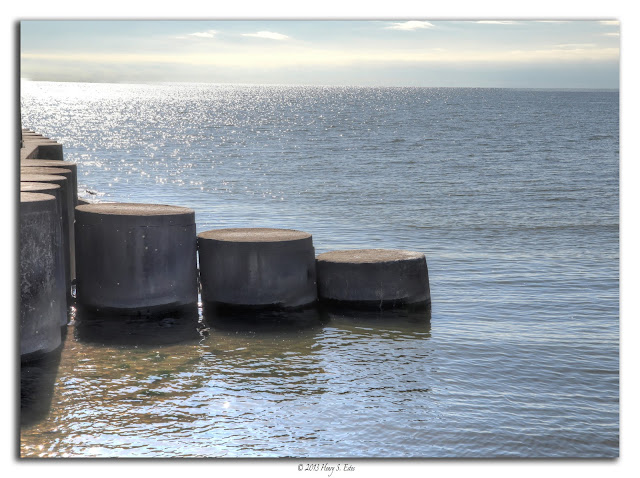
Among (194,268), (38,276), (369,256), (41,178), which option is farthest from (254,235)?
(38,276)

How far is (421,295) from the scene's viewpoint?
11.9 m

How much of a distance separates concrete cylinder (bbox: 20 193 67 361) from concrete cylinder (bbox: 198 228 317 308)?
2682mm

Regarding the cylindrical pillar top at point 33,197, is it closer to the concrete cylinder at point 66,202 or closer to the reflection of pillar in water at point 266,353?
the concrete cylinder at point 66,202

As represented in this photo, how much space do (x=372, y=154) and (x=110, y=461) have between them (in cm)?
4154

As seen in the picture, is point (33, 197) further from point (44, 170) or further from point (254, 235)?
point (44, 170)

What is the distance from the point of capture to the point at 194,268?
1114 centimetres

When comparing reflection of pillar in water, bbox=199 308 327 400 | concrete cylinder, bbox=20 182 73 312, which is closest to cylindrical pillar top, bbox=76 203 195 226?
concrete cylinder, bbox=20 182 73 312

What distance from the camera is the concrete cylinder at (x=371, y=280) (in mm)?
11586

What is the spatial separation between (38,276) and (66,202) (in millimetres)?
3278

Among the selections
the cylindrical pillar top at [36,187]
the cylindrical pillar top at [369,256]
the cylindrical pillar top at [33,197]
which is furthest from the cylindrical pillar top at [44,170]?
the cylindrical pillar top at [369,256]

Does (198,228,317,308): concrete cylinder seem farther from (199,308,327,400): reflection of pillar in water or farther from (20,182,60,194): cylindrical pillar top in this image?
(20,182,60,194): cylindrical pillar top

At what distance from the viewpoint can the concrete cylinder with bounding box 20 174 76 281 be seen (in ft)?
35.9

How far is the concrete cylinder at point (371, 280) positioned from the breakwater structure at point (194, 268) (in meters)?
0.01
